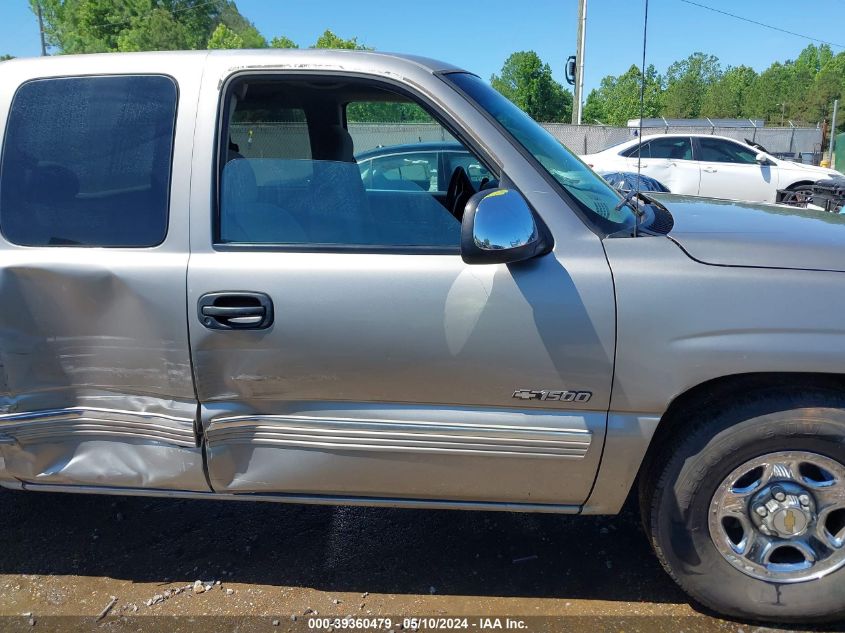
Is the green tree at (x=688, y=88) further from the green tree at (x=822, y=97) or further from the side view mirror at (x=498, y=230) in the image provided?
the side view mirror at (x=498, y=230)

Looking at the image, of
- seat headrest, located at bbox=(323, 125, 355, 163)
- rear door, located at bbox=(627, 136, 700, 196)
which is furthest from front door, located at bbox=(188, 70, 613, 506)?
rear door, located at bbox=(627, 136, 700, 196)

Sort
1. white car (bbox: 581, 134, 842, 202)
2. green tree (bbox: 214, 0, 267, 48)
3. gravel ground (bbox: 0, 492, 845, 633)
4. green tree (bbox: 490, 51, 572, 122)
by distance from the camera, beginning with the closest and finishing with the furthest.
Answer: gravel ground (bbox: 0, 492, 845, 633), white car (bbox: 581, 134, 842, 202), green tree (bbox: 214, 0, 267, 48), green tree (bbox: 490, 51, 572, 122)

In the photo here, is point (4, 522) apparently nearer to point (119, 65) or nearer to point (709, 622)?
point (119, 65)

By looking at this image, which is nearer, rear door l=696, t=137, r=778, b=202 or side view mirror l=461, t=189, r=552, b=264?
side view mirror l=461, t=189, r=552, b=264

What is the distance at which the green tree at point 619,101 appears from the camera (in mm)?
50106

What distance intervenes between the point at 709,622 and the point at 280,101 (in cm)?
250

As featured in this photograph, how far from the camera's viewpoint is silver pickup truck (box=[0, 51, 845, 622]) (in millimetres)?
2053

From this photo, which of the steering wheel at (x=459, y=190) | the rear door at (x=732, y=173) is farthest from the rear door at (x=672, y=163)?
the steering wheel at (x=459, y=190)

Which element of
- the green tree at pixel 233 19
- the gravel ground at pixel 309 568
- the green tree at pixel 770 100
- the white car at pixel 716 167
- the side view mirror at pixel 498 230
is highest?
the green tree at pixel 233 19

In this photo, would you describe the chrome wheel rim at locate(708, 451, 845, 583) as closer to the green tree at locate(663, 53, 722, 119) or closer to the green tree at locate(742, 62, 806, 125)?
the green tree at locate(663, 53, 722, 119)

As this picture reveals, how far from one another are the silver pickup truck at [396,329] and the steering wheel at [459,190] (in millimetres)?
367

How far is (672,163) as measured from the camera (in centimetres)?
1193

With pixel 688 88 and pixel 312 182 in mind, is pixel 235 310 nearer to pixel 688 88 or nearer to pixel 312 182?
pixel 312 182

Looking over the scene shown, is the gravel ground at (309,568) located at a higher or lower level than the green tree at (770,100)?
lower
